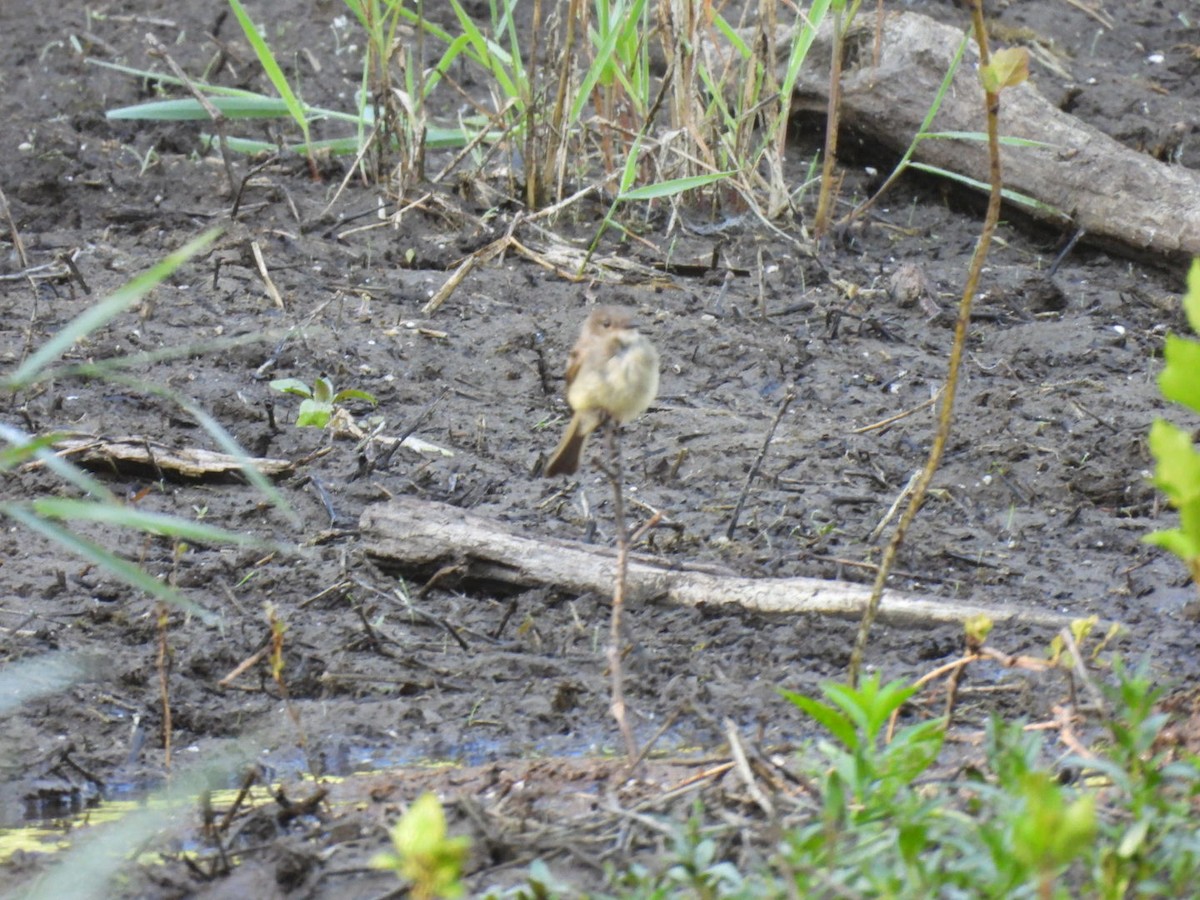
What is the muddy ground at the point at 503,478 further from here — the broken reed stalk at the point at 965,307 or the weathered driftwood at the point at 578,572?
the broken reed stalk at the point at 965,307

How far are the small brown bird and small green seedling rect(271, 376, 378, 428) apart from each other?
5.24 feet

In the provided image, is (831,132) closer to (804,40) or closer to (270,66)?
(804,40)

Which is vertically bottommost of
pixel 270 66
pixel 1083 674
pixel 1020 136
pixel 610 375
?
pixel 1020 136

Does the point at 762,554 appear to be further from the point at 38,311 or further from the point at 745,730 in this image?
the point at 38,311

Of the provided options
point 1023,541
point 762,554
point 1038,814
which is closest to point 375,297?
point 762,554

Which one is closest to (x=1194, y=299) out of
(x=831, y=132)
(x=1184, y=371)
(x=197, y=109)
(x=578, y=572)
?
(x=1184, y=371)

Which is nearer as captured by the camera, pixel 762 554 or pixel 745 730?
pixel 745 730

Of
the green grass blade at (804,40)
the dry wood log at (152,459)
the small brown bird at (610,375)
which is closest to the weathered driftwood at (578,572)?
the dry wood log at (152,459)

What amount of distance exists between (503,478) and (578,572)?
2.43 feet

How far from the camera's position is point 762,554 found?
3848 mm

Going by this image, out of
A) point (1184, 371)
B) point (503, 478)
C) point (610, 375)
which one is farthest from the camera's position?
point (503, 478)

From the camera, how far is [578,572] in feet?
12.0

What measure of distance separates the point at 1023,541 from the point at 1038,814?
2.49 m

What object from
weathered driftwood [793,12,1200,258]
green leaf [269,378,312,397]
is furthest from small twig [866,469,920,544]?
weathered driftwood [793,12,1200,258]
